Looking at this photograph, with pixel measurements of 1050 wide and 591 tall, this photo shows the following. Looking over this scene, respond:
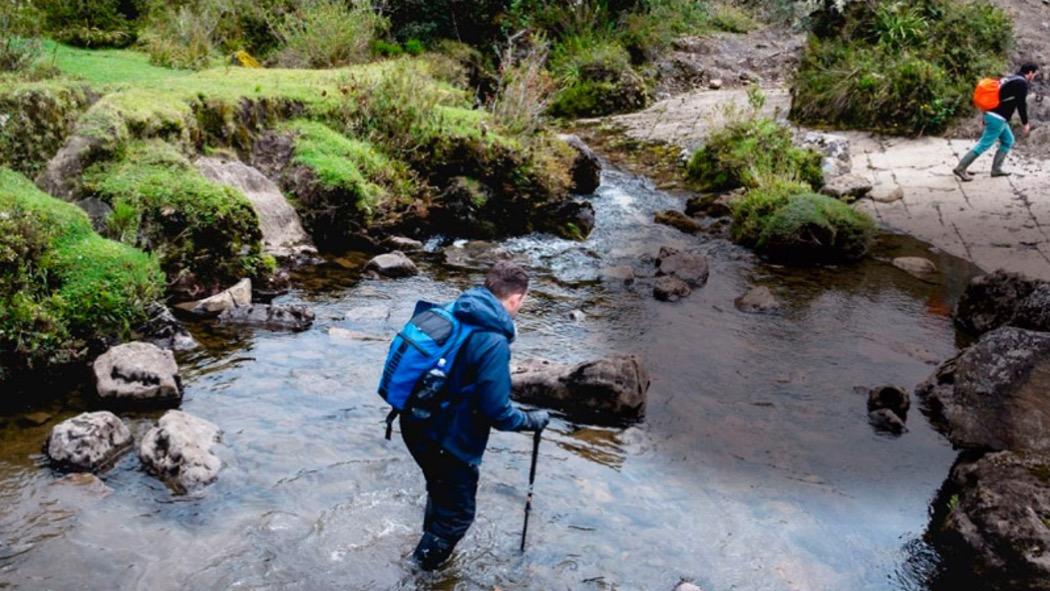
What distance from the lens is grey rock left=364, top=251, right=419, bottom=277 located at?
1113 cm

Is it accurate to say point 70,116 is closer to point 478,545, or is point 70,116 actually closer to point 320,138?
point 320,138

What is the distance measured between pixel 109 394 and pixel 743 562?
17.0ft

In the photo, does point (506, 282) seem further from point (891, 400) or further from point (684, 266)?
point (684, 266)

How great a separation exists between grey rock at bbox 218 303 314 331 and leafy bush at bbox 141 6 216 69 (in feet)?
24.7

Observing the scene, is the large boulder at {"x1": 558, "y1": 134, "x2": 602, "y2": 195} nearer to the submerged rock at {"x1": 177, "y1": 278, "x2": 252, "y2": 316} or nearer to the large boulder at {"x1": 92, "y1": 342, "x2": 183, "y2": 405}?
the submerged rock at {"x1": 177, "y1": 278, "x2": 252, "y2": 316}

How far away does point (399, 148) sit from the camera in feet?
44.8

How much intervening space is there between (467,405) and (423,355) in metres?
0.41

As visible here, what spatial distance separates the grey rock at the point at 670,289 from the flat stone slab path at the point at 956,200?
4.91 m

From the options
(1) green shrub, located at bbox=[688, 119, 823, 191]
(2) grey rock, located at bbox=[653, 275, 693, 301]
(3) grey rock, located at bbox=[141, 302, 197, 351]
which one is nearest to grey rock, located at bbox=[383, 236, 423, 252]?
(2) grey rock, located at bbox=[653, 275, 693, 301]

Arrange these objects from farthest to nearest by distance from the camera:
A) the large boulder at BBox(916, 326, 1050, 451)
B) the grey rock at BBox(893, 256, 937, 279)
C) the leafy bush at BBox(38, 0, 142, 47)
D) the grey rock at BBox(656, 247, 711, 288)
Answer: the leafy bush at BBox(38, 0, 142, 47) < the grey rock at BBox(893, 256, 937, 279) < the grey rock at BBox(656, 247, 711, 288) < the large boulder at BBox(916, 326, 1050, 451)

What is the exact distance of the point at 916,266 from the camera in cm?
1278

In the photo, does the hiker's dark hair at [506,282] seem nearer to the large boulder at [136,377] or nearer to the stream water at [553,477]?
the stream water at [553,477]

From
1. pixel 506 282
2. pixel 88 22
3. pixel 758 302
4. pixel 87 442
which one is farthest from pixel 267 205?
pixel 88 22

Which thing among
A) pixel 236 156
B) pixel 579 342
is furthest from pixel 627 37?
pixel 579 342
